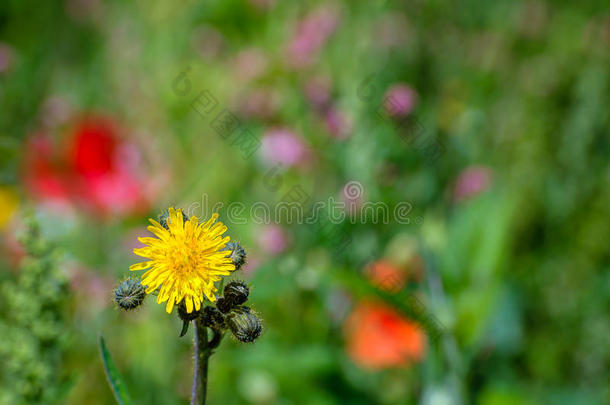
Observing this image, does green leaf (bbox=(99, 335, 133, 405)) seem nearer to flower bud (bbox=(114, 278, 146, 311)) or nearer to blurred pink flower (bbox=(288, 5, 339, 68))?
flower bud (bbox=(114, 278, 146, 311))

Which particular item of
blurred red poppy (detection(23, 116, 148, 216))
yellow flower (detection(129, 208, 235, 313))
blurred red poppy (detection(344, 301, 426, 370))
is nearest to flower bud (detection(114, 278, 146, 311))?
yellow flower (detection(129, 208, 235, 313))

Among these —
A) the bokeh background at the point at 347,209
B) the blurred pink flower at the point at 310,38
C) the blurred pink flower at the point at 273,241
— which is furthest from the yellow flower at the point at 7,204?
the blurred pink flower at the point at 310,38

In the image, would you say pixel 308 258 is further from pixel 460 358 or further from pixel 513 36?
pixel 513 36

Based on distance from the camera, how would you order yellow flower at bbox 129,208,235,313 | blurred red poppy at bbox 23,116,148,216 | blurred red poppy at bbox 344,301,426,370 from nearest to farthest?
1. yellow flower at bbox 129,208,235,313
2. blurred red poppy at bbox 344,301,426,370
3. blurred red poppy at bbox 23,116,148,216

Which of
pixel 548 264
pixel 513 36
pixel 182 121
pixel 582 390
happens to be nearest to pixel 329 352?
pixel 582 390

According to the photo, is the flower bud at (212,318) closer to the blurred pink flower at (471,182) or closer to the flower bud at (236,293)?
the flower bud at (236,293)
